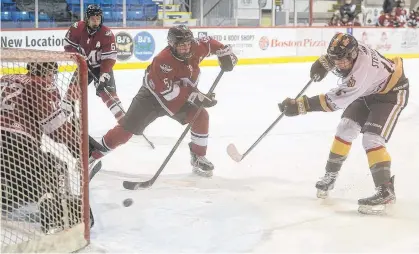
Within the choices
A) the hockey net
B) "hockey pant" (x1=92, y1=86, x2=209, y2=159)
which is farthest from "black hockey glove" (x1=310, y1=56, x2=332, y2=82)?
the hockey net

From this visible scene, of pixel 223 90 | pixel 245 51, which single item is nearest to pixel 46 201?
pixel 223 90

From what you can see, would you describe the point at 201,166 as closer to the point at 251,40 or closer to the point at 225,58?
the point at 225,58

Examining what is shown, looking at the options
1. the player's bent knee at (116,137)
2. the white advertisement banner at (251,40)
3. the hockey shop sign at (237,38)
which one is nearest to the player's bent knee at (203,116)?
the player's bent knee at (116,137)

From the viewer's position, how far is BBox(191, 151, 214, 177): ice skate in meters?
3.48

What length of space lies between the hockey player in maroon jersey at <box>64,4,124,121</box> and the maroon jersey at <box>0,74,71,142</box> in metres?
1.68

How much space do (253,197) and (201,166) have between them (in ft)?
1.72

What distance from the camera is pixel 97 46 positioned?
162 inches

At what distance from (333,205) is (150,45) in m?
5.65

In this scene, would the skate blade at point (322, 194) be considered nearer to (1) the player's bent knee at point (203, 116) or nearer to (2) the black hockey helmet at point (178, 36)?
(1) the player's bent knee at point (203, 116)

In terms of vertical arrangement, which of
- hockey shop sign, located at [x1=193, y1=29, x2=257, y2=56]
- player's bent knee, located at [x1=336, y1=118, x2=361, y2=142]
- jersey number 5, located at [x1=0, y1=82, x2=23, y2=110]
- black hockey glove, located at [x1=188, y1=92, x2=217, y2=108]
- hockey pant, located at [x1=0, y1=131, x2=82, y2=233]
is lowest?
hockey pant, located at [x1=0, y1=131, x2=82, y2=233]

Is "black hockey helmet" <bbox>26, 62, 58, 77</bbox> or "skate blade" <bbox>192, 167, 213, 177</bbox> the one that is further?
"skate blade" <bbox>192, 167, 213, 177</bbox>

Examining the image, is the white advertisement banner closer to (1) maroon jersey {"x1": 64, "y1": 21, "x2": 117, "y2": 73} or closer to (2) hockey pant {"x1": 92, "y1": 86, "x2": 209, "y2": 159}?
(1) maroon jersey {"x1": 64, "y1": 21, "x2": 117, "y2": 73}

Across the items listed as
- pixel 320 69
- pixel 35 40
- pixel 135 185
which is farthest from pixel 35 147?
pixel 35 40

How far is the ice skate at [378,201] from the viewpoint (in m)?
2.75
